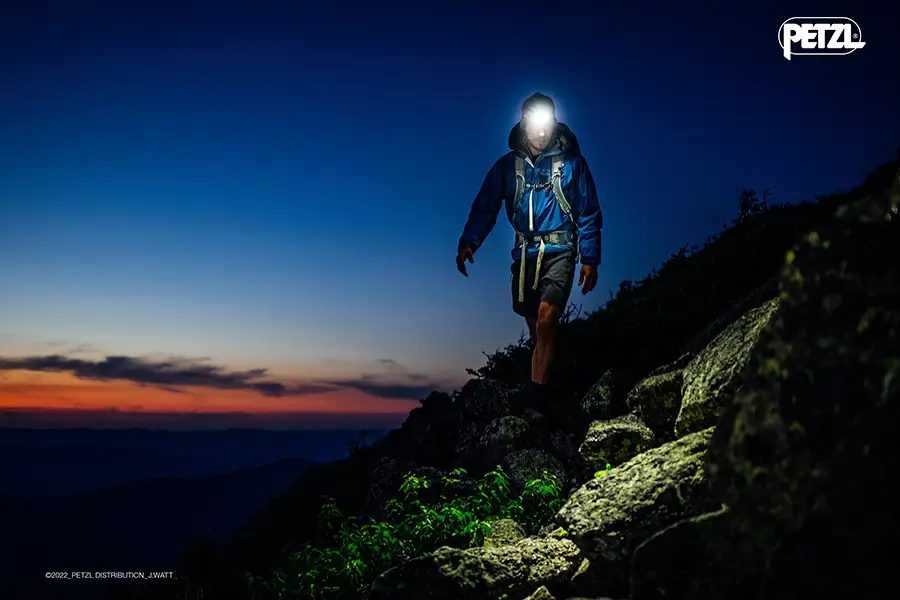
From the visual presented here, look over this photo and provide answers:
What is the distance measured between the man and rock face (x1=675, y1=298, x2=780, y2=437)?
291cm

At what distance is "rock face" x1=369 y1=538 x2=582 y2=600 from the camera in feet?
14.3

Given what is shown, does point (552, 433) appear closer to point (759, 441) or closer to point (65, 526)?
point (759, 441)

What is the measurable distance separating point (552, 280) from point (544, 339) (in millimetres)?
739

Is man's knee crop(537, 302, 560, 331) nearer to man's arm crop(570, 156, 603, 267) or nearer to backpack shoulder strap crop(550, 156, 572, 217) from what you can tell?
man's arm crop(570, 156, 603, 267)

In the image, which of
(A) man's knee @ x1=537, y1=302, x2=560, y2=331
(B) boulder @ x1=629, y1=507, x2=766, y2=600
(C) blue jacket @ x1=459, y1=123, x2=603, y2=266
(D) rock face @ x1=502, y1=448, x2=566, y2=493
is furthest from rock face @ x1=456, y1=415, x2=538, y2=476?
(B) boulder @ x1=629, y1=507, x2=766, y2=600

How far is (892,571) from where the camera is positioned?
2.62 meters

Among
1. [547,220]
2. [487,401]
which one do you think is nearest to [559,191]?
[547,220]

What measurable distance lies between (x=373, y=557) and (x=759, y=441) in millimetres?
3901

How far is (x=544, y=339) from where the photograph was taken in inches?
341

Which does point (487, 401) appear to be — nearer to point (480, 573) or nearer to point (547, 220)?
point (547, 220)

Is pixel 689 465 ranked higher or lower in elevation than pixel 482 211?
lower

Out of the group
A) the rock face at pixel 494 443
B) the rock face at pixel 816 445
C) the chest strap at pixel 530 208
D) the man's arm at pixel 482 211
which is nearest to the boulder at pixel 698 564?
the rock face at pixel 816 445

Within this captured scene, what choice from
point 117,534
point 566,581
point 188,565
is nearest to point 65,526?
point 117,534

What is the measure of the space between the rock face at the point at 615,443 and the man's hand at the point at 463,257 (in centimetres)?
336
